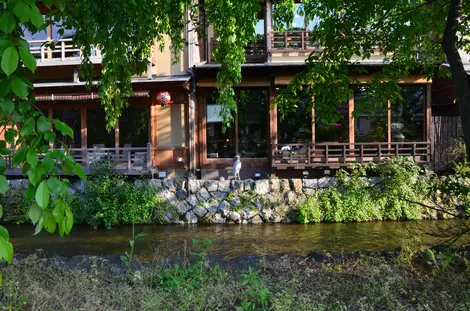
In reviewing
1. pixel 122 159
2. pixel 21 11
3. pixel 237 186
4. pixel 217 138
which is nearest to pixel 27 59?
pixel 21 11

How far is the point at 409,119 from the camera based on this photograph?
578 inches

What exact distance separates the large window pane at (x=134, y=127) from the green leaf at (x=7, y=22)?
13859 millimetres

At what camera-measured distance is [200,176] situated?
1510 cm

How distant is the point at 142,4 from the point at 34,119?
3.39 meters

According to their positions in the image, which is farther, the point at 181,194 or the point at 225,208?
the point at 181,194

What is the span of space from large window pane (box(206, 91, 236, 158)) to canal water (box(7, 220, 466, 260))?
4132 mm

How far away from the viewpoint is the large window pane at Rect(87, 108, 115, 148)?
1559cm

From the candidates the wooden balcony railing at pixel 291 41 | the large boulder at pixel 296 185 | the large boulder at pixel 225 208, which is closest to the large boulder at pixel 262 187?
the large boulder at pixel 296 185

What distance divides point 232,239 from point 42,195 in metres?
8.71

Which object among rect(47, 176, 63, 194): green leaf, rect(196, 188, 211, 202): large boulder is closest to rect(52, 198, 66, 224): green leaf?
rect(47, 176, 63, 194): green leaf

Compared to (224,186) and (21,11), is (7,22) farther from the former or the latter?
(224,186)

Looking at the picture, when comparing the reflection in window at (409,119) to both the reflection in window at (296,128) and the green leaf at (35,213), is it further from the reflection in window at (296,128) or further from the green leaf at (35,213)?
the green leaf at (35,213)

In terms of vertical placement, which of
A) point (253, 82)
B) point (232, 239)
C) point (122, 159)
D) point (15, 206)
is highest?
point (253, 82)

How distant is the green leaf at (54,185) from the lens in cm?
174
